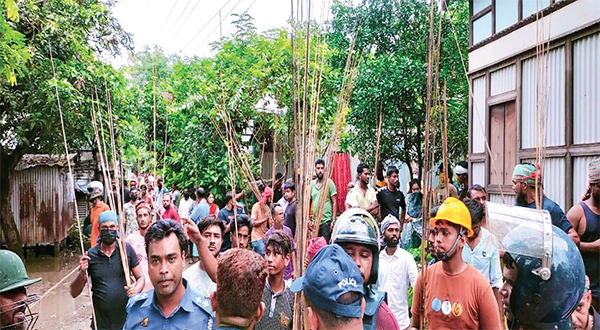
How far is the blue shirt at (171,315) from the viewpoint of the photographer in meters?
2.24

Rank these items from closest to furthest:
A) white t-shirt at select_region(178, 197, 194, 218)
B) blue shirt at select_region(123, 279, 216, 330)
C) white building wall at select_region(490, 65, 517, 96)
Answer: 1. blue shirt at select_region(123, 279, 216, 330)
2. white building wall at select_region(490, 65, 517, 96)
3. white t-shirt at select_region(178, 197, 194, 218)

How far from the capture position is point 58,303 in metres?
7.10

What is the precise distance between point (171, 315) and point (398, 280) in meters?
1.87

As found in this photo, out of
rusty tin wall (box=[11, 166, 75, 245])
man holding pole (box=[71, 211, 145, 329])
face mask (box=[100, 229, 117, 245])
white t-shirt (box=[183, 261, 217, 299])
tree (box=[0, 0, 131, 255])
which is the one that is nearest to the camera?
white t-shirt (box=[183, 261, 217, 299])

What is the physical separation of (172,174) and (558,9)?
26.1 ft

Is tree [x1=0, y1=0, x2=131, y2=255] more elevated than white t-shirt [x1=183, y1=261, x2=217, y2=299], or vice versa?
tree [x1=0, y1=0, x2=131, y2=255]

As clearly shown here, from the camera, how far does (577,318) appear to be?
2018 millimetres

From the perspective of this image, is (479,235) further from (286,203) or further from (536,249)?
(286,203)

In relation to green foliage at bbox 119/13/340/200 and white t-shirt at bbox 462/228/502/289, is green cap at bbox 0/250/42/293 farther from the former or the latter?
green foliage at bbox 119/13/340/200

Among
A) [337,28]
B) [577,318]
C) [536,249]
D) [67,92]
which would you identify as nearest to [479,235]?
[577,318]

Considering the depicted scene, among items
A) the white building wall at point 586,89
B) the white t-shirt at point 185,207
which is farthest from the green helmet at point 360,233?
the white t-shirt at point 185,207

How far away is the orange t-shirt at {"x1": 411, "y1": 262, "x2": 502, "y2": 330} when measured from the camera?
2.22 m

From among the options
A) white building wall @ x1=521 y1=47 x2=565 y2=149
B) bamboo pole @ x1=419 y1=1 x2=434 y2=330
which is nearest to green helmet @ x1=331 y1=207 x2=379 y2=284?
bamboo pole @ x1=419 y1=1 x2=434 y2=330

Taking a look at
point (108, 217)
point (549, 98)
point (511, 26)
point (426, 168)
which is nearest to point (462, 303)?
point (426, 168)
